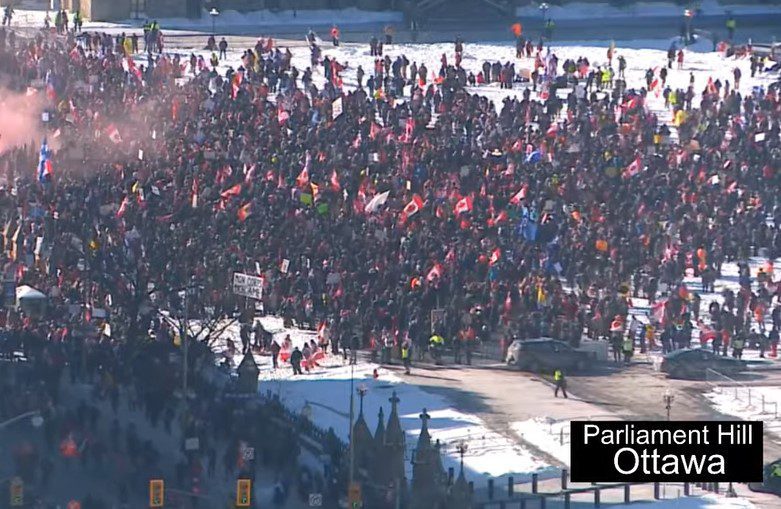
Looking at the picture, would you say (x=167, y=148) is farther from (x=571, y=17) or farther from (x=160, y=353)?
(x=571, y=17)

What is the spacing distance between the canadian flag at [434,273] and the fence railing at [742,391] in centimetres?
709

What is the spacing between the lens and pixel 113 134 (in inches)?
3278

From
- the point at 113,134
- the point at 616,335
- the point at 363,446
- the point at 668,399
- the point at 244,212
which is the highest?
the point at 113,134

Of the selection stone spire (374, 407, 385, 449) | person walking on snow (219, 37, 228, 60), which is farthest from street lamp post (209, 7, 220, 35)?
stone spire (374, 407, 385, 449)

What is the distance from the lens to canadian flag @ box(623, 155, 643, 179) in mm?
82188

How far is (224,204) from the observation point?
75.8 meters

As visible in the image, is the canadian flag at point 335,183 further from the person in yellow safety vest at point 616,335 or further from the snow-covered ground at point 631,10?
the snow-covered ground at point 631,10

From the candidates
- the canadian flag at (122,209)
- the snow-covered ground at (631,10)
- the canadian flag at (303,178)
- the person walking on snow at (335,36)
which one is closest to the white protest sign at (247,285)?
the canadian flag at (122,209)

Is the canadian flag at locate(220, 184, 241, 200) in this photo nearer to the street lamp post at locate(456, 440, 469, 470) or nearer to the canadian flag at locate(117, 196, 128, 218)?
the canadian flag at locate(117, 196, 128, 218)

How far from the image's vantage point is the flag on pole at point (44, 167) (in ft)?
257

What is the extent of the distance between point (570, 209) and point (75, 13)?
32.3m

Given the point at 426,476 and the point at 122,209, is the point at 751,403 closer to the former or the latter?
the point at 426,476

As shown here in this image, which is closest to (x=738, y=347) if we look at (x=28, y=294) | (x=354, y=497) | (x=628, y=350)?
(x=628, y=350)

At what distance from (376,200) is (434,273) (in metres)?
5.84
